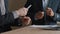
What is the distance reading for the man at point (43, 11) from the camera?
2.17 ft

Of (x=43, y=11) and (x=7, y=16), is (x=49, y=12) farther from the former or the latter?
(x=7, y=16)

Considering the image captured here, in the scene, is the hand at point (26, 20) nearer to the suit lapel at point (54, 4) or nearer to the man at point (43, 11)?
the man at point (43, 11)

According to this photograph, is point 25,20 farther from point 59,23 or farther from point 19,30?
point 59,23

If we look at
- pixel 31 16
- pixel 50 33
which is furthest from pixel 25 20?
pixel 50 33

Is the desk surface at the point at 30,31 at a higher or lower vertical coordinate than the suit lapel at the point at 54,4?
lower

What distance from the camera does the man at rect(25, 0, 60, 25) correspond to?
0.66 m

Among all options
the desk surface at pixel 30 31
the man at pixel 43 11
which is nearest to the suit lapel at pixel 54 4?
the man at pixel 43 11

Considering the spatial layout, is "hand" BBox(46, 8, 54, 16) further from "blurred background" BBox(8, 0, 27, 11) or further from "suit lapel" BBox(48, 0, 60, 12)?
"blurred background" BBox(8, 0, 27, 11)

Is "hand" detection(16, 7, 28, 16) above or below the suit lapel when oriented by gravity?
below

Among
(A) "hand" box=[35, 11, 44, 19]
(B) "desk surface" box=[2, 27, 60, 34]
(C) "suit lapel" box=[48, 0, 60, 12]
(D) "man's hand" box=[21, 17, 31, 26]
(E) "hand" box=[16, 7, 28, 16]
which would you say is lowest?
(B) "desk surface" box=[2, 27, 60, 34]

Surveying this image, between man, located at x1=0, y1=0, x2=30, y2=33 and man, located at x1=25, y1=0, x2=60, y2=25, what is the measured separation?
4cm

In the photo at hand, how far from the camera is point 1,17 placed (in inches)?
24.6

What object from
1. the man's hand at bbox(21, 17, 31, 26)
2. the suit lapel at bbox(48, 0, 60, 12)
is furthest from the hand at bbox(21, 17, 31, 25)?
the suit lapel at bbox(48, 0, 60, 12)

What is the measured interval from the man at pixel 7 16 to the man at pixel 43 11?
0.12 ft
